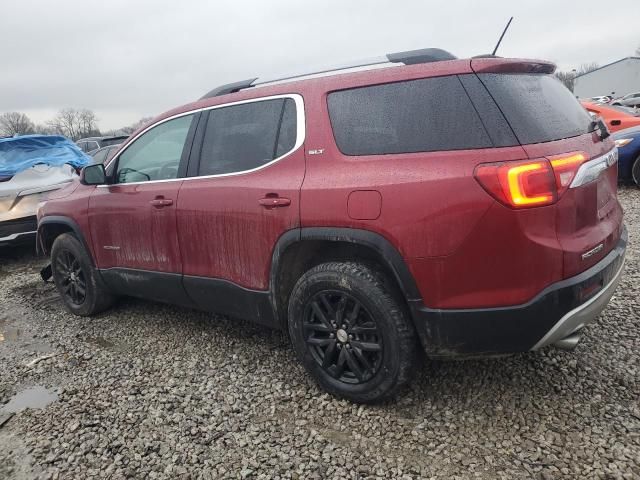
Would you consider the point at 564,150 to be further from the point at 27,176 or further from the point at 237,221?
the point at 27,176

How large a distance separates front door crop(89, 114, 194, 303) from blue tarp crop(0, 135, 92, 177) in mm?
3581

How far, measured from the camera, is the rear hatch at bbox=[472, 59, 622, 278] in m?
2.14

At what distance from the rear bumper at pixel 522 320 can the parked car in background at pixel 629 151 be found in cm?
610

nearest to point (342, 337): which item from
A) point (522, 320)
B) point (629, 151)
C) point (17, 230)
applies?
point (522, 320)

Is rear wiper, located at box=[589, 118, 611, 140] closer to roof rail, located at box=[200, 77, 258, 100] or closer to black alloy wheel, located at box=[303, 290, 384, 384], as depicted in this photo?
black alloy wheel, located at box=[303, 290, 384, 384]

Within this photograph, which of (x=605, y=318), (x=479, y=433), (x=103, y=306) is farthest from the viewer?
Answer: (x=103, y=306)

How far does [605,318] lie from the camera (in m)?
3.44

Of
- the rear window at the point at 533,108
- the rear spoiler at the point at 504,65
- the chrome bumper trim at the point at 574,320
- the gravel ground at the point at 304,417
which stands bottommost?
the gravel ground at the point at 304,417

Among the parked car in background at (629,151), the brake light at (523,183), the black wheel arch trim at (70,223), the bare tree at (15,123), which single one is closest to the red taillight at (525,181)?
the brake light at (523,183)

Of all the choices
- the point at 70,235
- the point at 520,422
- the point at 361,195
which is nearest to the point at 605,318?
the point at 520,422

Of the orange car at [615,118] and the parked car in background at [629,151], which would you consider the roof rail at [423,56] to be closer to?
the parked car in background at [629,151]

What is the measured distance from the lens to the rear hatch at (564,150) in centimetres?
214

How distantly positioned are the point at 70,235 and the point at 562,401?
419 centimetres

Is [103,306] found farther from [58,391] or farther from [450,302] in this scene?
[450,302]
